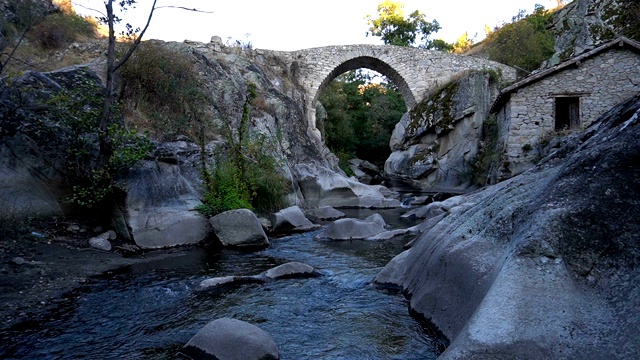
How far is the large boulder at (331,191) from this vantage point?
16.9 meters

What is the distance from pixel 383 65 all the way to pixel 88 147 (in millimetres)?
20141

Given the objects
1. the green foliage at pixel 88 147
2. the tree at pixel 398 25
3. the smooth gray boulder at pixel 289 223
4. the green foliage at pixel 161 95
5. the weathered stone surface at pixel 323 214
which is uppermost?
the tree at pixel 398 25

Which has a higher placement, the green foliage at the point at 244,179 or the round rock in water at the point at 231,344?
the green foliage at the point at 244,179

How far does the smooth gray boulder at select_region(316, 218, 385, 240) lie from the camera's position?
10531 millimetres

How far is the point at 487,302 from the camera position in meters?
3.01

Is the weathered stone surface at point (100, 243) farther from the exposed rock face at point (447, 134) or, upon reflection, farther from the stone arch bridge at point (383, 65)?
the exposed rock face at point (447, 134)

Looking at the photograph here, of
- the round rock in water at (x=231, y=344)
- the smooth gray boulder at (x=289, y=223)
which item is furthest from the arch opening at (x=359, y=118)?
the round rock in water at (x=231, y=344)

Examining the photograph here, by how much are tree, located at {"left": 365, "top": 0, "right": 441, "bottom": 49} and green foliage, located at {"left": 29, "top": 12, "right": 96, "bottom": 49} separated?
30.1 m

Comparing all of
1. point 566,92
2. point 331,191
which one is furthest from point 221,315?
point 566,92

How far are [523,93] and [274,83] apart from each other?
11544 millimetres

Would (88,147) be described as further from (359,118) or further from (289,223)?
(359,118)

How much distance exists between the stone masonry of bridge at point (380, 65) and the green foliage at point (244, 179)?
1096 cm

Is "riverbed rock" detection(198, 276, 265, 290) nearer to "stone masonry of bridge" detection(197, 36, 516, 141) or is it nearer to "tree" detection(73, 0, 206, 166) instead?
"tree" detection(73, 0, 206, 166)

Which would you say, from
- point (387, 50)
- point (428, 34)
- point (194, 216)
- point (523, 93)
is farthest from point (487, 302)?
point (428, 34)
